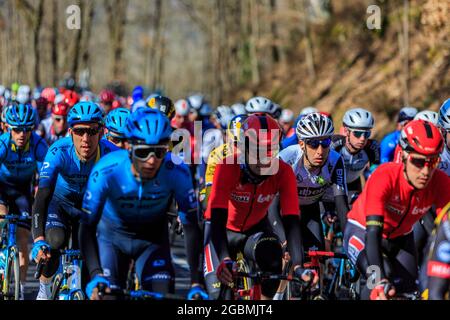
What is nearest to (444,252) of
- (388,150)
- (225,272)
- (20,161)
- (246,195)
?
(225,272)

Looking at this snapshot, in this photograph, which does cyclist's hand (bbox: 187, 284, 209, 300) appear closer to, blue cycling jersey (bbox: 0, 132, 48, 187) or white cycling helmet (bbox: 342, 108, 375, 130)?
blue cycling jersey (bbox: 0, 132, 48, 187)

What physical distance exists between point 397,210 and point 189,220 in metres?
1.65

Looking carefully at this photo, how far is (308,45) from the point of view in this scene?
35.3 meters

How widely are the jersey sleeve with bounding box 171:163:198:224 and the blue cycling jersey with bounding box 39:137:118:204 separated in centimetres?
201

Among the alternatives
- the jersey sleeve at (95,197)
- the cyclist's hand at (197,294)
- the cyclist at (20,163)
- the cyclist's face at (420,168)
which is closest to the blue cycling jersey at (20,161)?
the cyclist at (20,163)

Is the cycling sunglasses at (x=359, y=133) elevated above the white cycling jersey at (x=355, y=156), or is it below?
above

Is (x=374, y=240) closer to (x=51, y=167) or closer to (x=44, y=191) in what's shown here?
(x=44, y=191)

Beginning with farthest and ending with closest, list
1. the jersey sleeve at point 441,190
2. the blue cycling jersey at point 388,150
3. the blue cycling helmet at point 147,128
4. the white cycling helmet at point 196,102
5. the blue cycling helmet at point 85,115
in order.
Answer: the white cycling helmet at point 196,102, the blue cycling jersey at point 388,150, the blue cycling helmet at point 85,115, the jersey sleeve at point 441,190, the blue cycling helmet at point 147,128

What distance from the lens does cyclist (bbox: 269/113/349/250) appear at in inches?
368

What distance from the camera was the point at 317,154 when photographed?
9.42 metres

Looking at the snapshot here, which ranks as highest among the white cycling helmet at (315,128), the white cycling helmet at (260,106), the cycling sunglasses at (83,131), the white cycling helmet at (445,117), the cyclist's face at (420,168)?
the white cycling helmet at (260,106)

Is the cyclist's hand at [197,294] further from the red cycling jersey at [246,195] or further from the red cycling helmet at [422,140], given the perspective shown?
the red cycling helmet at [422,140]

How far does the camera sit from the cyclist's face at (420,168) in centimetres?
675

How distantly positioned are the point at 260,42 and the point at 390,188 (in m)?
36.7
